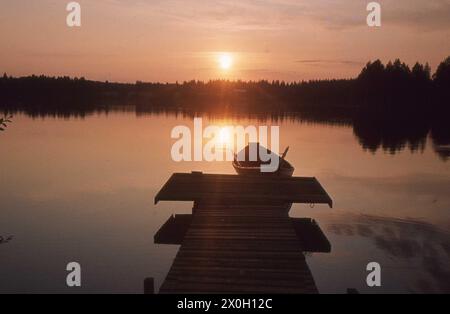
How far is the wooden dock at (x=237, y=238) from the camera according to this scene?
1119 cm

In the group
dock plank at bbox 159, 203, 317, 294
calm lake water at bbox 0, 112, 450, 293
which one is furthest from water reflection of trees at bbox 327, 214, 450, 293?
dock plank at bbox 159, 203, 317, 294

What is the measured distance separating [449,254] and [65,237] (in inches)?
651

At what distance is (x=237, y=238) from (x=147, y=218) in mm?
10333

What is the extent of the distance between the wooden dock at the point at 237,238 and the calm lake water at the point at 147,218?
7.84ft

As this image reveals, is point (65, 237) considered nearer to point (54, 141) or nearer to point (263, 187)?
point (263, 187)

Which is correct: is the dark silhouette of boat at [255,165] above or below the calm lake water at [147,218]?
above

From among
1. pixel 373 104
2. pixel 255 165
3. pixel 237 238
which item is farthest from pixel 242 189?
pixel 373 104

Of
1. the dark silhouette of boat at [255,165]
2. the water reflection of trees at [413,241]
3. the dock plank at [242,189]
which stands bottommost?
the water reflection of trees at [413,241]

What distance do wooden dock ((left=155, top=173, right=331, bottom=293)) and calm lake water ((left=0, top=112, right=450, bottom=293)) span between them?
7.84 ft

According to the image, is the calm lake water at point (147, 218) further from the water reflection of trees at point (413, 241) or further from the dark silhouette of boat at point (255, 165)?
the dark silhouette of boat at point (255, 165)

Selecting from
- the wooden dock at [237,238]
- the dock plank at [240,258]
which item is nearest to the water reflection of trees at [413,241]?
the wooden dock at [237,238]

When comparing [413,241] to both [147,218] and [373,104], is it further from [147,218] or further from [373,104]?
[373,104]

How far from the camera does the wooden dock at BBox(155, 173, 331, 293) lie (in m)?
11.2

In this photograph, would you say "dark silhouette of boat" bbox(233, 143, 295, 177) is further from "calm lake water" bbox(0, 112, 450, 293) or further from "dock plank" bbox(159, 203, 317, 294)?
"dock plank" bbox(159, 203, 317, 294)
